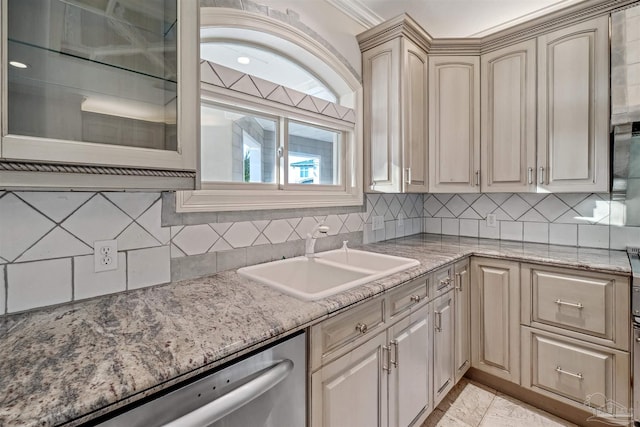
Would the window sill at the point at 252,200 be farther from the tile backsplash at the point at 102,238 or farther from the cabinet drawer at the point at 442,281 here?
the cabinet drawer at the point at 442,281

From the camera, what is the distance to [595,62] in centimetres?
183

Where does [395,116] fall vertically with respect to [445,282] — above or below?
above

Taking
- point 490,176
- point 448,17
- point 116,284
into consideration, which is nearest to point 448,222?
point 490,176

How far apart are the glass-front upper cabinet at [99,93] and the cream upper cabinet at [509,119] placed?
2108 millimetres

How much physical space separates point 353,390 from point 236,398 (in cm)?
55

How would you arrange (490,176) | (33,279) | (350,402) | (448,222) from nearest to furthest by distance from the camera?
(33,279), (350,402), (490,176), (448,222)

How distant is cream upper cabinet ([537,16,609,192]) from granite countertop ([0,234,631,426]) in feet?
4.56

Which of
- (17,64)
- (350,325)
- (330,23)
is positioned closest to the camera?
(17,64)

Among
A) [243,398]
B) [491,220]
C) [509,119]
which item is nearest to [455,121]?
[509,119]

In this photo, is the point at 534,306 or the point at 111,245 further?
the point at 534,306

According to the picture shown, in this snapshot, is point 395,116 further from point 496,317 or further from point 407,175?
point 496,317

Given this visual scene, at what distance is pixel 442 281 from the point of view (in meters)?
1.75

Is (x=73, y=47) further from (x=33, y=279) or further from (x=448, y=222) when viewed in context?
(x=448, y=222)

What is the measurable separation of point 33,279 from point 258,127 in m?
1.22
